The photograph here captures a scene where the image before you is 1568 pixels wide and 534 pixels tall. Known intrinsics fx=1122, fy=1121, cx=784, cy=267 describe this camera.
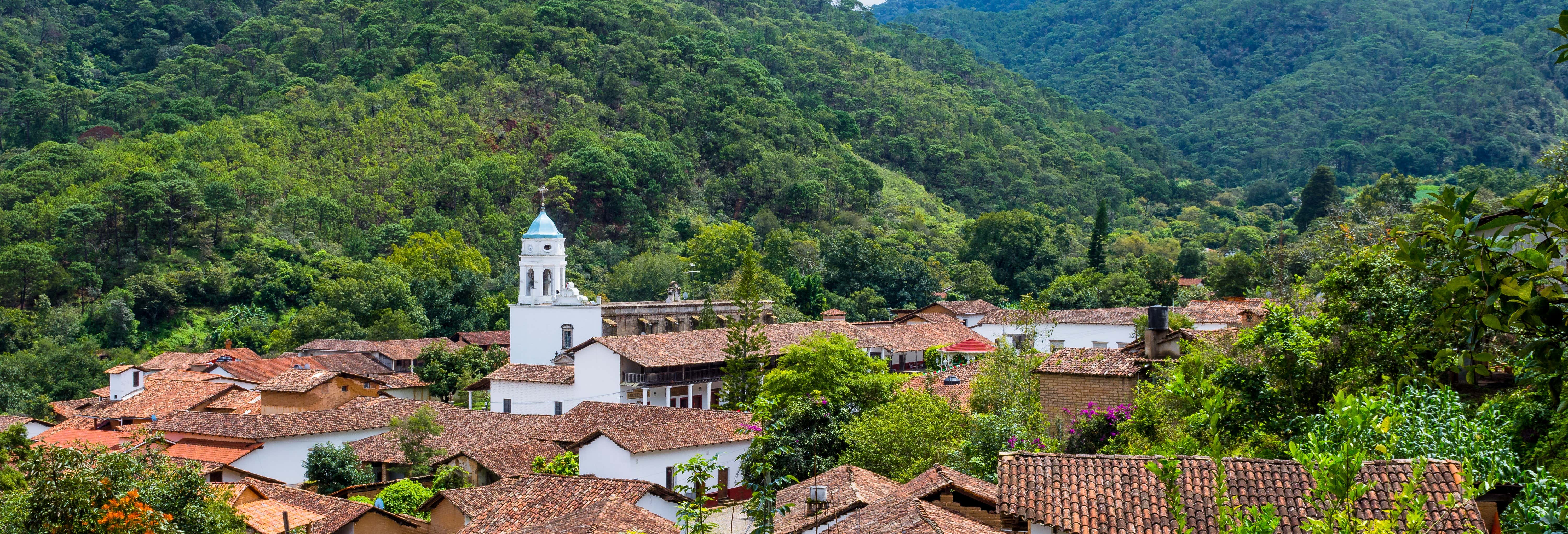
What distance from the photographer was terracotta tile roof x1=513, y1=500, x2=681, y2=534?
1633 cm

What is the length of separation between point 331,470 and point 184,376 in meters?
14.1

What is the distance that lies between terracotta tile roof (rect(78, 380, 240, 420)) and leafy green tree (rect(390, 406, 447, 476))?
8.75 meters

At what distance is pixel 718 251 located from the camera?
59.5 metres

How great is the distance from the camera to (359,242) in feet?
191

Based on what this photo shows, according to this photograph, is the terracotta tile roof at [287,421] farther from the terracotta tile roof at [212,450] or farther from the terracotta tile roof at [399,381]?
the terracotta tile roof at [399,381]

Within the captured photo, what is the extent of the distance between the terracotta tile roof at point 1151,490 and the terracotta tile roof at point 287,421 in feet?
73.3

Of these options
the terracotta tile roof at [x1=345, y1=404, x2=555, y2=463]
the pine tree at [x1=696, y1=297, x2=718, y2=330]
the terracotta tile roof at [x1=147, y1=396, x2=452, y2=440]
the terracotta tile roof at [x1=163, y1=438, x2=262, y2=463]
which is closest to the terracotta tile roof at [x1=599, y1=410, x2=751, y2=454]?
the terracotta tile roof at [x1=345, y1=404, x2=555, y2=463]

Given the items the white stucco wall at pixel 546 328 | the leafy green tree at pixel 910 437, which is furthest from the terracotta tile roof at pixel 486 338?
the leafy green tree at pixel 910 437

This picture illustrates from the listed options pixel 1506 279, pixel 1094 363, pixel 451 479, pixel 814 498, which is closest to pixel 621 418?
pixel 451 479

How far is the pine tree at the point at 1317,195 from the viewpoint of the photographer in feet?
188

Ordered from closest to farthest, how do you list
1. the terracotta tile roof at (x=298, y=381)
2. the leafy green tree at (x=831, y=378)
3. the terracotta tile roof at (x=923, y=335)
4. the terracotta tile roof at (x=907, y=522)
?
the terracotta tile roof at (x=907, y=522) < the leafy green tree at (x=831, y=378) < the terracotta tile roof at (x=298, y=381) < the terracotta tile roof at (x=923, y=335)

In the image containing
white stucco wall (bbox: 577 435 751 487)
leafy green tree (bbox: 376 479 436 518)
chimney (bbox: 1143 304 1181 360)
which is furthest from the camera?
white stucco wall (bbox: 577 435 751 487)

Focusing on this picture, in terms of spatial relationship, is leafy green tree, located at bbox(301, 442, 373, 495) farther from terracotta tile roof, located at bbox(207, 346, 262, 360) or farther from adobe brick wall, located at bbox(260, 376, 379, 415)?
terracotta tile roof, located at bbox(207, 346, 262, 360)

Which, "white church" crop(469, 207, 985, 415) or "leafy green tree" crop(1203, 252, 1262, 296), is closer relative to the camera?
"white church" crop(469, 207, 985, 415)
